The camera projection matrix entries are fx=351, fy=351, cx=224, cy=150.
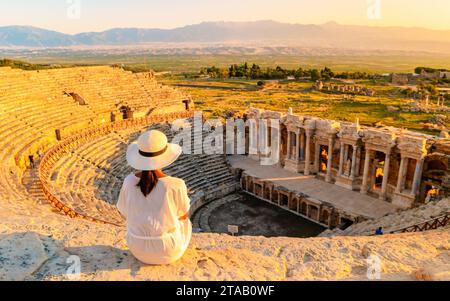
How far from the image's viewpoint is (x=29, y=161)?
17.8 m

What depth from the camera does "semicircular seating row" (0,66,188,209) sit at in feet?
56.1

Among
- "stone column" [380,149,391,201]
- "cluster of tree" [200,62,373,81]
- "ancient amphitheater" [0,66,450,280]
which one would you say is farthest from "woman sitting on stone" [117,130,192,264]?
"cluster of tree" [200,62,373,81]

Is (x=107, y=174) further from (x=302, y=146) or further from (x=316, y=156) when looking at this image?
(x=316, y=156)

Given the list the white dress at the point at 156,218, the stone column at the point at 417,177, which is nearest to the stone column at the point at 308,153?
the stone column at the point at 417,177

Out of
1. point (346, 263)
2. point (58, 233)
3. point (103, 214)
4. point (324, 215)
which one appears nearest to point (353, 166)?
point (324, 215)

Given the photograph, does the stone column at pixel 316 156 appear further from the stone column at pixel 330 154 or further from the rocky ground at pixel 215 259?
the rocky ground at pixel 215 259

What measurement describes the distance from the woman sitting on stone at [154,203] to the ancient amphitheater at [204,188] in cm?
35

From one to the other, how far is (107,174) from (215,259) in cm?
1685

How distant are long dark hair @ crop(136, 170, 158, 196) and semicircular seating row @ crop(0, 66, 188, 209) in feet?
28.9

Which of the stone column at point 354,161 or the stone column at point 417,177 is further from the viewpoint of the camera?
the stone column at point 354,161

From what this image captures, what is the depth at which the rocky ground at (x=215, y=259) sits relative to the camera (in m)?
5.25

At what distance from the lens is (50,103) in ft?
84.3

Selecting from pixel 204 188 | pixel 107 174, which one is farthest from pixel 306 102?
pixel 107 174

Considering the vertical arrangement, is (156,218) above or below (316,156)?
above
